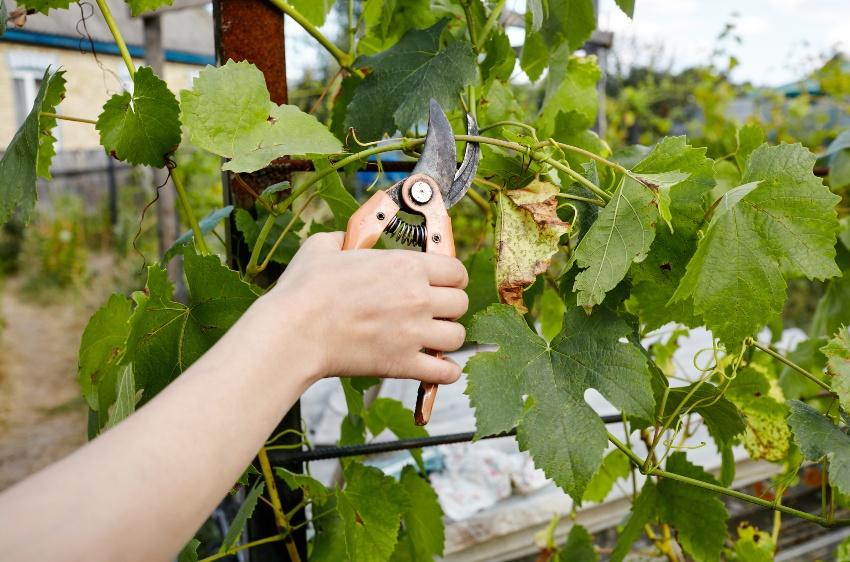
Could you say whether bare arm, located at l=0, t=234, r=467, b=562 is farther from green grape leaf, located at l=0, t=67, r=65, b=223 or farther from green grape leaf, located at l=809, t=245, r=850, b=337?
green grape leaf, located at l=809, t=245, r=850, b=337

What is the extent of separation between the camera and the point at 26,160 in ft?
3.08

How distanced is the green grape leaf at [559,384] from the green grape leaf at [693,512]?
0.34 metres

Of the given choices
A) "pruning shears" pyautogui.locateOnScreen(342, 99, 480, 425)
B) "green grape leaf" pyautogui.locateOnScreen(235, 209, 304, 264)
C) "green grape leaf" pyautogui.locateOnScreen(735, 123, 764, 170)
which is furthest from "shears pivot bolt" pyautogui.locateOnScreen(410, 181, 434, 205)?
"green grape leaf" pyautogui.locateOnScreen(735, 123, 764, 170)

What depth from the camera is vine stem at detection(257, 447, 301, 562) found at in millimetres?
1049

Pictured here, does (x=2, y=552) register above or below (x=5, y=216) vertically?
below

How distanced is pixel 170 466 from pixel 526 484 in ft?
6.31

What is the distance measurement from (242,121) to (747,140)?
73 centimetres

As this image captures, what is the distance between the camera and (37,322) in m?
7.28

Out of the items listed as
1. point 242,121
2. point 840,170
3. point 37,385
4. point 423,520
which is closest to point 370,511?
point 423,520

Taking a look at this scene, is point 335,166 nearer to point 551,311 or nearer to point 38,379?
point 551,311

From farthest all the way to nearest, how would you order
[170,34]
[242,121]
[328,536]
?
[170,34]
[328,536]
[242,121]

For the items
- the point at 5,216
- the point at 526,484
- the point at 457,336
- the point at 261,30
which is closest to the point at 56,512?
the point at 457,336

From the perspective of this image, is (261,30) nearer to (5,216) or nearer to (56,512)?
(5,216)

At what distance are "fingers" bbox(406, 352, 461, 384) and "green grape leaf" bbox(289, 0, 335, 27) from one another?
Result: 66cm
